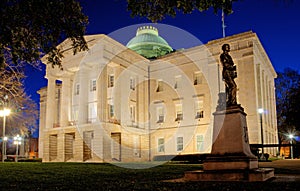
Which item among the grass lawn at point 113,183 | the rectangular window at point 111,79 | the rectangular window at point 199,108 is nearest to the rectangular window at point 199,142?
the rectangular window at point 199,108

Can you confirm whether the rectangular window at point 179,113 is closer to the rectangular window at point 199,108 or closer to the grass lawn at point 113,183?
the rectangular window at point 199,108

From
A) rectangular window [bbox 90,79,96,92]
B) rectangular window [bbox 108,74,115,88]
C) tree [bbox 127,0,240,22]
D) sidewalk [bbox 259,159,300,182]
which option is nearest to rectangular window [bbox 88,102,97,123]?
rectangular window [bbox 90,79,96,92]

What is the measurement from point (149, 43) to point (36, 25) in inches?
1816

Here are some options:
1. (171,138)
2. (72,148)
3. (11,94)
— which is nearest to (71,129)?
(72,148)

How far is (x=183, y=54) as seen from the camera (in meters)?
42.0

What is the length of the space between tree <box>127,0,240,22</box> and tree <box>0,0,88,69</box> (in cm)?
190

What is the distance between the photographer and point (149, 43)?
5438cm

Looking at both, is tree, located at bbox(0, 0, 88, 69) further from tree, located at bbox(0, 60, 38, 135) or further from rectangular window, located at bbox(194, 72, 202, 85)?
rectangular window, located at bbox(194, 72, 202, 85)

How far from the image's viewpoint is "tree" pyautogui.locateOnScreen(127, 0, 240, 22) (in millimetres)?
7875

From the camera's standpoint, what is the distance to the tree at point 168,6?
7.88 metres

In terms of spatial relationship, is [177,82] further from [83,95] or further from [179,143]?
[83,95]

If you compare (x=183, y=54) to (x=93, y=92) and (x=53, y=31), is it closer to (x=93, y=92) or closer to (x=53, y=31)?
(x=93, y=92)

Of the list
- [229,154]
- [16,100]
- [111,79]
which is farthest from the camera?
[111,79]

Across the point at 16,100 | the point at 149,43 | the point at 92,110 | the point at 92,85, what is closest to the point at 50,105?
the point at 92,110
